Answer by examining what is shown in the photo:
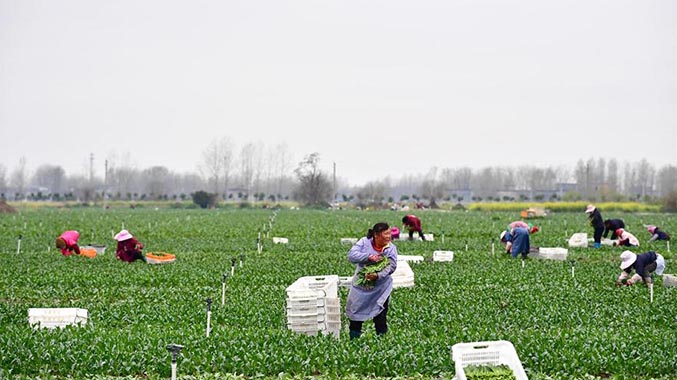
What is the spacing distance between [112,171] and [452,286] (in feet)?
550

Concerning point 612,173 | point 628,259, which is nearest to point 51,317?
point 628,259

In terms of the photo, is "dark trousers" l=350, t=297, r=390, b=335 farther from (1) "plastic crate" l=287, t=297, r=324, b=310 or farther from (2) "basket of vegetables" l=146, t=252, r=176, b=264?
(2) "basket of vegetables" l=146, t=252, r=176, b=264

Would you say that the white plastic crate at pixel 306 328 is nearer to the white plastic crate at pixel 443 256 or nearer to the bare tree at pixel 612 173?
the white plastic crate at pixel 443 256

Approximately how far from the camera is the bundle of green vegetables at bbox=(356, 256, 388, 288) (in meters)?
11.0

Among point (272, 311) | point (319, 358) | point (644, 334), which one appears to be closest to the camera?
point (319, 358)

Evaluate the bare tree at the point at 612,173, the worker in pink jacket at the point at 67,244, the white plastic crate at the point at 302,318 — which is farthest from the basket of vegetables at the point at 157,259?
the bare tree at the point at 612,173

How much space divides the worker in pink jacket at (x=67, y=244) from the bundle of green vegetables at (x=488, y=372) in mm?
17273

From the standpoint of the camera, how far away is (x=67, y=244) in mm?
23016

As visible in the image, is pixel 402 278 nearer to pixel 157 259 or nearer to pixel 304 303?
pixel 304 303

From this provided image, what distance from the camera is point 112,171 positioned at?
176 metres

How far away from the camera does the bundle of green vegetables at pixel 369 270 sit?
10961 mm

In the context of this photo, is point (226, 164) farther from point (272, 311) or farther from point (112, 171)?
point (272, 311)

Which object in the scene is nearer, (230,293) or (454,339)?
(454,339)

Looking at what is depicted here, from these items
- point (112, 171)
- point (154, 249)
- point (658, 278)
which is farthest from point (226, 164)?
point (658, 278)
